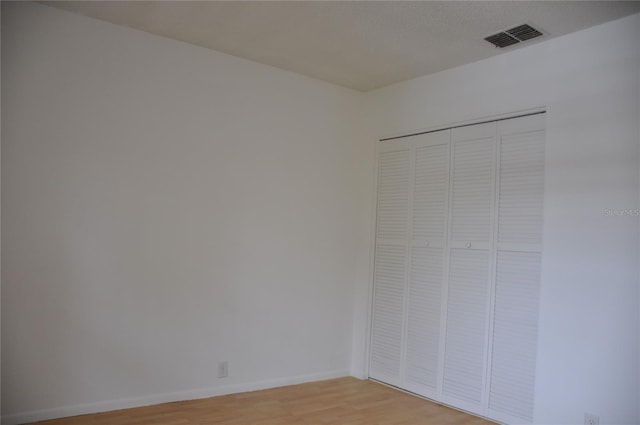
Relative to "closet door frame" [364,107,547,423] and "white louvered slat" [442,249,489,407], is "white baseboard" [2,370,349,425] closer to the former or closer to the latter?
"closet door frame" [364,107,547,423]

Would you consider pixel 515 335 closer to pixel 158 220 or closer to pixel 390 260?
pixel 390 260

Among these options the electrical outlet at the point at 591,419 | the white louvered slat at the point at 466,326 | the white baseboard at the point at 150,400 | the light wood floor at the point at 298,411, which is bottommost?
the light wood floor at the point at 298,411

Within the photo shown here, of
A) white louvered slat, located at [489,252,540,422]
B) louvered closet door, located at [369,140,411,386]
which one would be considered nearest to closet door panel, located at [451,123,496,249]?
white louvered slat, located at [489,252,540,422]

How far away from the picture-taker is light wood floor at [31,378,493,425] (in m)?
3.23

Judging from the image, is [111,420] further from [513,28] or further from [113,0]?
[513,28]

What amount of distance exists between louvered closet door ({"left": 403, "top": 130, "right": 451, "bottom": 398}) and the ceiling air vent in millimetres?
825

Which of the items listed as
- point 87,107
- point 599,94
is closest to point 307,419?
point 87,107

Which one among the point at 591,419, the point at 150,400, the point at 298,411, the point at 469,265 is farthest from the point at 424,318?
the point at 150,400

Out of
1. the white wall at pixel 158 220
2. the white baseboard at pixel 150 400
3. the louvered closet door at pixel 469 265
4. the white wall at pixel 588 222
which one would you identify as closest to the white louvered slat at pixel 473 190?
the louvered closet door at pixel 469 265

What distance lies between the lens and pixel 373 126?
460cm

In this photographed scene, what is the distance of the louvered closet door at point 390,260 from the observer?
4230mm

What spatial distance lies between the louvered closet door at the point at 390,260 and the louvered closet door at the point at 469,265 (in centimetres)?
49

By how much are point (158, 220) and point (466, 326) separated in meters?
2.39

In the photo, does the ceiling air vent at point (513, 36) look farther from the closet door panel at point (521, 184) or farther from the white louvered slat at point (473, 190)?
the white louvered slat at point (473, 190)
